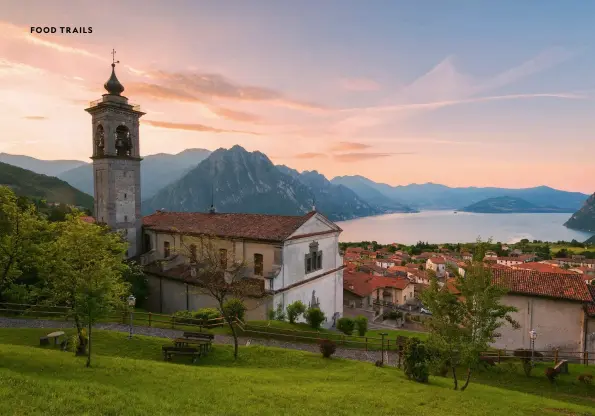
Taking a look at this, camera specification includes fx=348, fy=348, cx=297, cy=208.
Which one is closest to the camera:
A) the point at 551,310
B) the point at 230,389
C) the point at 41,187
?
the point at 230,389

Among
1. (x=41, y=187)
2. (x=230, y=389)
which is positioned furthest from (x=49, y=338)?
(x=41, y=187)

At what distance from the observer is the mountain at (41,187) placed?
133 meters

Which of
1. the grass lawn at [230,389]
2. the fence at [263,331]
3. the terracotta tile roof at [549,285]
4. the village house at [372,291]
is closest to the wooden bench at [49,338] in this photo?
the grass lawn at [230,389]

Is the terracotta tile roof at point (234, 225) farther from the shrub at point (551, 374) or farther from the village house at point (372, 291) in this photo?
the village house at point (372, 291)

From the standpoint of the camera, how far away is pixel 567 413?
43.8 feet

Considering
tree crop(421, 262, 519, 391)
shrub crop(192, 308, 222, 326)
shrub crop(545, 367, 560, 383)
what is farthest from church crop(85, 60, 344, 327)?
shrub crop(545, 367, 560, 383)

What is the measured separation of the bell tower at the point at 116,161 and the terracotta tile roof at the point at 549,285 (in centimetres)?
3433

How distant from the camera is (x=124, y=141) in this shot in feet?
120

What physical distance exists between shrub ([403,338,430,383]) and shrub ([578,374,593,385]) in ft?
30.6

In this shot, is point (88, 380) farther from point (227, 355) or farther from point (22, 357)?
point (227, 355)

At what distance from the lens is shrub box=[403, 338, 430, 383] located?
15680 millimetres

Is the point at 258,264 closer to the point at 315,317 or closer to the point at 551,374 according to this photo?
the point at 315,317

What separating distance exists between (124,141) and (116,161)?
2.64 m

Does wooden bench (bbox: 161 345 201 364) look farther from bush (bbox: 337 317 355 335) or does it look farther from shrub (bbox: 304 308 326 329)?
bush (bbox: 337 317 355 335)
